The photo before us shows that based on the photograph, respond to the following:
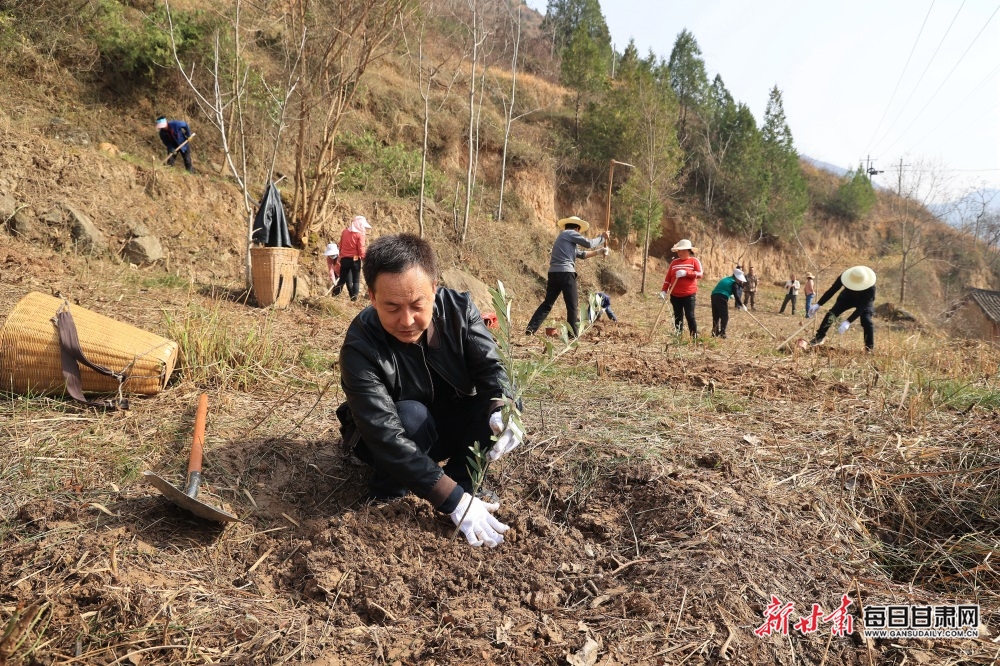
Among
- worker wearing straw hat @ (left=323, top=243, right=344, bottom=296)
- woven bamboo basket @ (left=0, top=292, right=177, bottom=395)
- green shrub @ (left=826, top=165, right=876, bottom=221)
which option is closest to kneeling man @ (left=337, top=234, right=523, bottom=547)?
woven bamboo basket @ (left=0, top=292, right=177, bottom=395)

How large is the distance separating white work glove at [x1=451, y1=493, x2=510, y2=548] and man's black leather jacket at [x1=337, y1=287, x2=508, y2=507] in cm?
8

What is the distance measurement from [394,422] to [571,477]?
765 millimetres

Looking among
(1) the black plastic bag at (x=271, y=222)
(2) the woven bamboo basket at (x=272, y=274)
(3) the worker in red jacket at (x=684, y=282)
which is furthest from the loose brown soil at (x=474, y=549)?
(1) the black plastic bag at (x=271, y=222)

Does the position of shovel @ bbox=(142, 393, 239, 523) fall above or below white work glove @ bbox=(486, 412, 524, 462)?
below

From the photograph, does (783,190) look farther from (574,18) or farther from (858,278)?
(858,278)

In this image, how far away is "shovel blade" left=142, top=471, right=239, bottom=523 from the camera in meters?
1.74

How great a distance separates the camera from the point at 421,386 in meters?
2.06

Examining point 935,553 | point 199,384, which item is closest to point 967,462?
point 935,553

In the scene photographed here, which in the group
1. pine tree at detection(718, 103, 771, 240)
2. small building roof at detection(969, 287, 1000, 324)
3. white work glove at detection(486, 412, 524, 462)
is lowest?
white work glove at detection(486, 412, 524, 462)

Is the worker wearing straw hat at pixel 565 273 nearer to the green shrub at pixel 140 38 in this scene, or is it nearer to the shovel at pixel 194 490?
the shovel at pixel 194 490

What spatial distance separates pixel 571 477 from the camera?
2.19 meters

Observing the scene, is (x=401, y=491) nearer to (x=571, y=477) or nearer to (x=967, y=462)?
(x=571, y=477)

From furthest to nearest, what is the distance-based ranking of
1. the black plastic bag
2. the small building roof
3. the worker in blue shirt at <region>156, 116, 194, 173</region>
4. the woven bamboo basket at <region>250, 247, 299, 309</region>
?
the small building roof < the worker in blue shirt at <region>156, 116, 194, 173</region> < the black plastic bag < the woven bamboo basket at <region>250, 247, 299, 309</region>

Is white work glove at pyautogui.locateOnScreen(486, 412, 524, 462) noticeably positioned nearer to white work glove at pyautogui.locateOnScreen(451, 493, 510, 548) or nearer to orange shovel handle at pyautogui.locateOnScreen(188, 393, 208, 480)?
white work glove at pyautogui.locateOnScreen(451, 493, 510, 548)
